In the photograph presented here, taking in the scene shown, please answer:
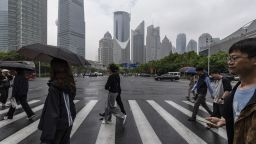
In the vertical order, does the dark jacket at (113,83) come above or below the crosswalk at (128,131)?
above

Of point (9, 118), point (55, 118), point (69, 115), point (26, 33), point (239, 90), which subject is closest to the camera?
point (239, 90)

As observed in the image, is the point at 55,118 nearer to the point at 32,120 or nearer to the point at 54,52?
the point at 54,52

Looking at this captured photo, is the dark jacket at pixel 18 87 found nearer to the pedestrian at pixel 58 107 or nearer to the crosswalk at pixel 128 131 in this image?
the crosswalk at pixel 128 131

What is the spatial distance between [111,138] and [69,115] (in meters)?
3.51

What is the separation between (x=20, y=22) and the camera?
281 feet

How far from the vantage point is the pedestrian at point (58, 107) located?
3.98 meters

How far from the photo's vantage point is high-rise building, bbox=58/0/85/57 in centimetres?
9488

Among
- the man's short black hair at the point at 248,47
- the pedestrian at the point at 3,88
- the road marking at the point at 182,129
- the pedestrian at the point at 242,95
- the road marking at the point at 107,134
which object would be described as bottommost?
the road marking at the point at 182,129

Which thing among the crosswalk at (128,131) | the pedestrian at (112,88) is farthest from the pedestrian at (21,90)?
the pedestrian at (112,88)

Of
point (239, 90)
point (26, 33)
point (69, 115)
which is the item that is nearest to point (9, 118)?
point (69, 115)

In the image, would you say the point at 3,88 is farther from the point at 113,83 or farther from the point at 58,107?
the point at 58,107

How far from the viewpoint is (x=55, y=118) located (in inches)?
158

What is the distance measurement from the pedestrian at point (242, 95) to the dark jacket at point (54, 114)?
203cm

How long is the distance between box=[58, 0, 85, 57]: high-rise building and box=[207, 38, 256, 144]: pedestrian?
87.9 meters
